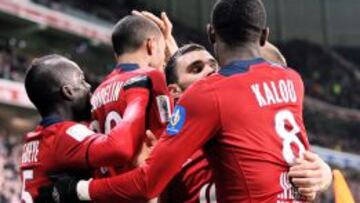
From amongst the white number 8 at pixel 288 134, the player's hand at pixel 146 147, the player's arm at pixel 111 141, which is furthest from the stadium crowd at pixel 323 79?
the white number 8 at pixel 288 134

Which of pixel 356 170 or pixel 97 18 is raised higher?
pixel 97 18

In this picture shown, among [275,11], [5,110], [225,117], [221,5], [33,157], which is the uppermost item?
[221,5]

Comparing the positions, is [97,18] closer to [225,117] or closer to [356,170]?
[356,170]

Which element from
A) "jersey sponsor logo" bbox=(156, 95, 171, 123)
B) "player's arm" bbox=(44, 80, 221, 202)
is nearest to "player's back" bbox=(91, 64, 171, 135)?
"jersey sponsor logo" bbox=(156, 95, 171, 123)

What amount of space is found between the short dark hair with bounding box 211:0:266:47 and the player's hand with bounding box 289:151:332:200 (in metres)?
0.41

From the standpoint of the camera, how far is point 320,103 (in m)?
26.8

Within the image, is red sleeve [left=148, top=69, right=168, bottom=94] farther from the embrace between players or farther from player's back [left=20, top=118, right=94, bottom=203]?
player's back [left=20, top=118, right=94, bottom=203]

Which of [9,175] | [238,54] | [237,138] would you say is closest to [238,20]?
[238,54]

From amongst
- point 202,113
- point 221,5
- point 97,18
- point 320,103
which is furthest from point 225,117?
point 320,103

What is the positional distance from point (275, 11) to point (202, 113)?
30.8m

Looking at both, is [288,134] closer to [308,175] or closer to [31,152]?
[308,175]

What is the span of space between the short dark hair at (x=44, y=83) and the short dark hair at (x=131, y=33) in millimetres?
249

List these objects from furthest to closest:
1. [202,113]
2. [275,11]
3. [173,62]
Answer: [275,11] < [173,62] < [202,113]

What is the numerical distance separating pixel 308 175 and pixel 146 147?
0.72m
